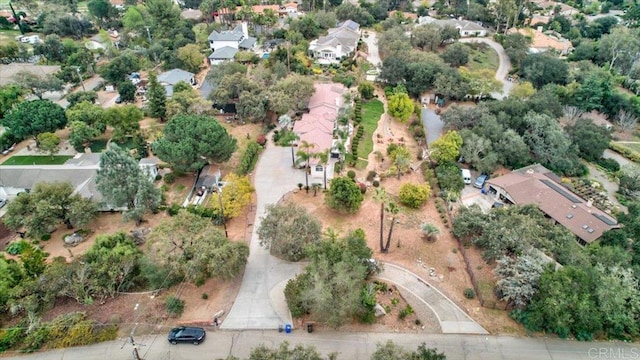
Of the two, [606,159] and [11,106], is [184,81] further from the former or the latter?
[606,159]

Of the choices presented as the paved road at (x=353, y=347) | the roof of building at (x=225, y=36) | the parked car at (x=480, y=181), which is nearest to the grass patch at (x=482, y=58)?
the parked car at (x=480, y=181)

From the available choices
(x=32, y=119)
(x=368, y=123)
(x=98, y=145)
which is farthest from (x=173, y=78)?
(x=368, y=123)

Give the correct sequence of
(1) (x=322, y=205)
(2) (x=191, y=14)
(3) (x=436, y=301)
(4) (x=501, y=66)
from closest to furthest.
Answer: (3) (x=436, y=301), (1) (x=322, y=205), (4) (x=501, y=66), (2) (x=191, y=14)

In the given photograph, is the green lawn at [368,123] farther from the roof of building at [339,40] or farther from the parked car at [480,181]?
the roof of building at [339,40]

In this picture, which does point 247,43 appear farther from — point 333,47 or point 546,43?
point 546,43

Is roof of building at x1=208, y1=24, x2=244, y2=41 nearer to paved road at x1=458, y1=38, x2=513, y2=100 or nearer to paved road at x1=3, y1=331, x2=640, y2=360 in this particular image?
paved road at x1=458, y1=38, x2=513, y2=100

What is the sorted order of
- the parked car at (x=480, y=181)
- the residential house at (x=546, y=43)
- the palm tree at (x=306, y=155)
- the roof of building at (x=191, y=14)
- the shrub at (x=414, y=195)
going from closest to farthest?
the shrub at (x=414, y=195), the palm tree at (x=306, y=155), the parked car at (x=480, y=181), the residential house at (x=546, y=43), the roof of building at (x=191, y=14)
